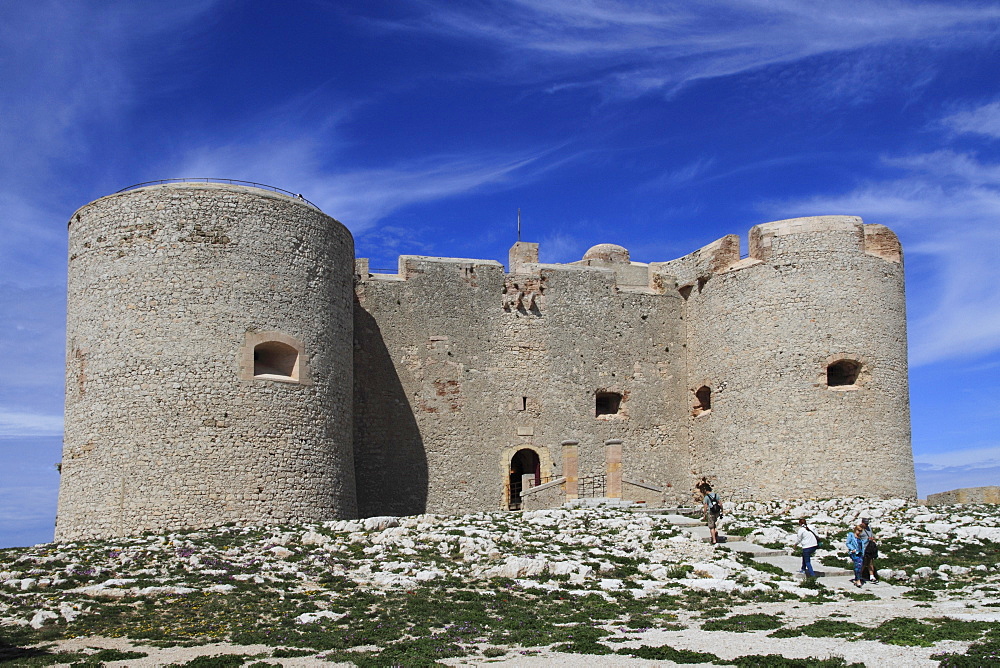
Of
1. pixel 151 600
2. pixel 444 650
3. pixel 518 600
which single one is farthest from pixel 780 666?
pixel 151 600

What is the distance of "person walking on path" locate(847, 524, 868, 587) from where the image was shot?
13586 millimetres

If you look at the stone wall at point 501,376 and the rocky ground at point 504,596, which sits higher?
the stone wall at point 501,376

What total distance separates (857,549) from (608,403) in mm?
11914

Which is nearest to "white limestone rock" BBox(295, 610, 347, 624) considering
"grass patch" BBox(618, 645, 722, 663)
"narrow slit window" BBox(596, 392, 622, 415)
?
"grass patch" BBox(618, 645, 722, 663)

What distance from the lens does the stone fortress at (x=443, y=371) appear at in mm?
17938

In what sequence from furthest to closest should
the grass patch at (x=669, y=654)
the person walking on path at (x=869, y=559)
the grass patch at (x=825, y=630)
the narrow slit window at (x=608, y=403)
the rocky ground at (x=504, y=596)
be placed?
the narrow slit window at (x=608, y=403) → the person walking on path at (x=869, y=559) → the grass patch at (x=825, y=630) → the rocky ground at (x=504, y=596) → the grass patch at (x=669, y=654)

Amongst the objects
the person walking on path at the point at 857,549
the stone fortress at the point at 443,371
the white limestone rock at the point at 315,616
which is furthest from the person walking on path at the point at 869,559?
the stone fortress at the point at 443,371

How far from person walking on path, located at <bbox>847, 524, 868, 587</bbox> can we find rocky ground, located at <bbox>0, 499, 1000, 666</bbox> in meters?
0.34

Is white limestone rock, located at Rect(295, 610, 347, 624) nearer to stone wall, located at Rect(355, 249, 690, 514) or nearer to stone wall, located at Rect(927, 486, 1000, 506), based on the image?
stone wall, located at Rect(355, 249, 690, 514)

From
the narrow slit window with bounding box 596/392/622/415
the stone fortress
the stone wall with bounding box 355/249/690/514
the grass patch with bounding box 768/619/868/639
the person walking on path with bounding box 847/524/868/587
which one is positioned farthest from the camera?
the narrow slit window with bounding box 596/392/622/415

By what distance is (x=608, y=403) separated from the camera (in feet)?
83.2

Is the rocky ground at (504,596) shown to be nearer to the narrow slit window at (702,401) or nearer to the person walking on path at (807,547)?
the person walking on path at (807,547)

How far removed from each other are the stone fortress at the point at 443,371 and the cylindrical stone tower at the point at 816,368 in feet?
0.16

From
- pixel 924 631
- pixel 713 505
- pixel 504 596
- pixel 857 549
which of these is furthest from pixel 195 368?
pixel 924 631
